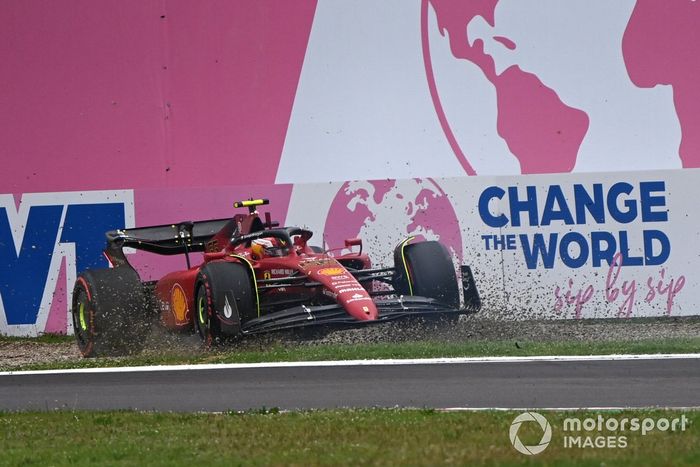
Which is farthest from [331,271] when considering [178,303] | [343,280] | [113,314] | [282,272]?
[113,314]

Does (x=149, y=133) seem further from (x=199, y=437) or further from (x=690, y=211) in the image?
(x=199, y=437)

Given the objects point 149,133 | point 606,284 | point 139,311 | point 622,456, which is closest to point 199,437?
point 622,456

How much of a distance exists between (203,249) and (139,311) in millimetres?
1349

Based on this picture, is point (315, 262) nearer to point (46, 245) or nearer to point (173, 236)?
point (173, 236)

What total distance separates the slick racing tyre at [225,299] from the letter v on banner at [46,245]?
3.19 meters

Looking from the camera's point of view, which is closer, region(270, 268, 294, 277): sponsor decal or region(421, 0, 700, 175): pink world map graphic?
region(270, 268, 294, 277): sponsor decal

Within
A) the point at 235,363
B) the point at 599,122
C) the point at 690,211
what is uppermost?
the point at 599,122

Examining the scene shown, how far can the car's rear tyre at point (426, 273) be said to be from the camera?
13039 millimetres

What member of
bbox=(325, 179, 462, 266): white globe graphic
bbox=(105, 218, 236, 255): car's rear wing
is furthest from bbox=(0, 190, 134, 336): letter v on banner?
bbox=(325, 179, 462, 266): white globe graphic

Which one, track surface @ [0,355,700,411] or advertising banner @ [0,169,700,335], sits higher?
advertising banner @ [0,169,700,335]

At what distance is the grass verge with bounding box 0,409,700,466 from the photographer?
6.25 metres

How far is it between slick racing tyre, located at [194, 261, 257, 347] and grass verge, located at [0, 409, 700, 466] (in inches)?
147

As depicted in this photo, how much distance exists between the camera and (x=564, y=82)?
56.3ft

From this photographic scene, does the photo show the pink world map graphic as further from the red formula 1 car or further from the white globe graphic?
the red formula 1 car
